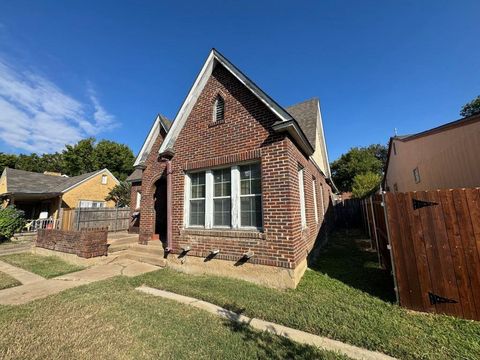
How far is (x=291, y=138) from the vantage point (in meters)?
6.34

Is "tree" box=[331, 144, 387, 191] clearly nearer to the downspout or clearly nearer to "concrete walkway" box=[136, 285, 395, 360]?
the downspout

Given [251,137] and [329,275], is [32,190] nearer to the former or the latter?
[251,137]

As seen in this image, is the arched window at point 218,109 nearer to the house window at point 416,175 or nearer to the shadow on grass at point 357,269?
→ the shadow on grass at point 357,269

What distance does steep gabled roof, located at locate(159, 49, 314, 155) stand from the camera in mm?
5766

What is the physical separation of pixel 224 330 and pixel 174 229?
4446mm

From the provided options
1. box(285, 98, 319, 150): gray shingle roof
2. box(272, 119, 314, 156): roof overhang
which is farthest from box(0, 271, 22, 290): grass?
box(285, 98, 319, 150): gray shingle roof

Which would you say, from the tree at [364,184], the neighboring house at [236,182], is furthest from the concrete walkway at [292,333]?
the tree at [364,184]

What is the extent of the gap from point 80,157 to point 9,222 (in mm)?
36998

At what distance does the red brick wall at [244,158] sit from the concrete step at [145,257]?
32.0 inches

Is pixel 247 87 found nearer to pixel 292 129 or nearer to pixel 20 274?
pixel 292 129

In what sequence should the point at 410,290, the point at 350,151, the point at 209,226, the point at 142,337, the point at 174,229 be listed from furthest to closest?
the point at 350,151
the point at 174,229
the point at 209,226
the point at 410,290
the point at 142,337

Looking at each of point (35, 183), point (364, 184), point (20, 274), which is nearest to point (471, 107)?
point (364, 184)

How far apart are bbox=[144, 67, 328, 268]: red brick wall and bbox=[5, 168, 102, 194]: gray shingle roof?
→ 20.3 m

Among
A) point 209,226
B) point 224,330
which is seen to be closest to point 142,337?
point 224,330
